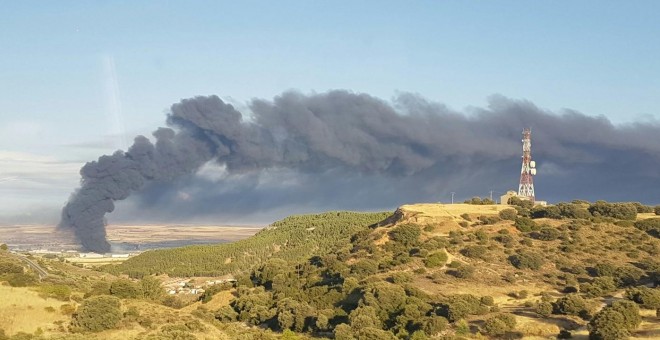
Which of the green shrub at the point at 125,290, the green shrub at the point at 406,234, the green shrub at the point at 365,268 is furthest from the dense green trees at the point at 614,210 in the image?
the green shrub at the point at 125,290

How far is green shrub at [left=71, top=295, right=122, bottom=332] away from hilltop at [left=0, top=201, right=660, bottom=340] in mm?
563

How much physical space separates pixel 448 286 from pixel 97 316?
117 feet

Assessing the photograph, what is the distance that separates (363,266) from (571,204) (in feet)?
117

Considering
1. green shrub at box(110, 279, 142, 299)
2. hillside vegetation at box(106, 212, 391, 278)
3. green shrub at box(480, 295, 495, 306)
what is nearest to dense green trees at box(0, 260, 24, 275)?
green shrub at box(110, 279, 142, 299)

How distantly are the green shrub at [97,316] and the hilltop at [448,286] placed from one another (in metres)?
0.56

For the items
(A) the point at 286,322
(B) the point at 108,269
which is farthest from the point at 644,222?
(B) the point at 108,269

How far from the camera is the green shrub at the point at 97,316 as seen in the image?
40.7 meters

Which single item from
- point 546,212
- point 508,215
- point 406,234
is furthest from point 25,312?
point 546,212

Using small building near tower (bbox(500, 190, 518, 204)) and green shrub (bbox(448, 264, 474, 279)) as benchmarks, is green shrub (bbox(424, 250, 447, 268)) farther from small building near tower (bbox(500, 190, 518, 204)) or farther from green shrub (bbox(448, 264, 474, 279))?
small building near tower (bbox(500, 190, 518, 204))

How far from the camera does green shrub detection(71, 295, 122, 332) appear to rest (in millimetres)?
40656

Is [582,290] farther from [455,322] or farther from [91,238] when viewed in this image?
[91,238]

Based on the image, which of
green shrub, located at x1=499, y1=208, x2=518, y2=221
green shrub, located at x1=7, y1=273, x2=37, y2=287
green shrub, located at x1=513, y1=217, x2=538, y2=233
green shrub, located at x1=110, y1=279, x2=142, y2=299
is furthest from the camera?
green shrub, located at x1=499, y1=208, x2=518, y2=221

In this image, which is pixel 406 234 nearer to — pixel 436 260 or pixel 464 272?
pixel 436 260

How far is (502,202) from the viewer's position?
102688 millimetres
